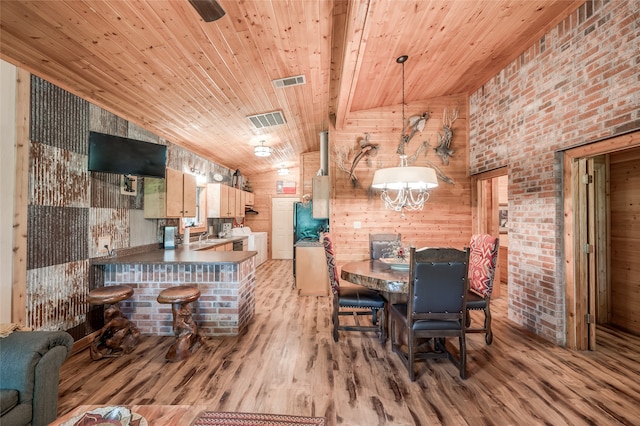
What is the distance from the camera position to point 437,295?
232cm

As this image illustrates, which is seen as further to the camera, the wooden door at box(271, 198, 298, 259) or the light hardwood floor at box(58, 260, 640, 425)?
the wooden door at box(271, 198, 298, 259)

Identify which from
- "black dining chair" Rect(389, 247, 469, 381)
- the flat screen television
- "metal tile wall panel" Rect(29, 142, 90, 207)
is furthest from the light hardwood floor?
the flat screen television

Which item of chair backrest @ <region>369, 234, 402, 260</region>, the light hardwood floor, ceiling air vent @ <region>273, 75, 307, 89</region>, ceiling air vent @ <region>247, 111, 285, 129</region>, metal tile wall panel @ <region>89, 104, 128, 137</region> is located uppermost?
ceiling air vent @ <region>273, 75, 307, 89</region>

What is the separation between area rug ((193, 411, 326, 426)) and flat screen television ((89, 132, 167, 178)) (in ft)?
8.49

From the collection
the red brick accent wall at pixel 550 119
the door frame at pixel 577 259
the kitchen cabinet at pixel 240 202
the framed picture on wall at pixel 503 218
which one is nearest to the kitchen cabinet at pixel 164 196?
the kitchen cabinet at pixel 240 202

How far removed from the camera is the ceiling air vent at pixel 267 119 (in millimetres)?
4461

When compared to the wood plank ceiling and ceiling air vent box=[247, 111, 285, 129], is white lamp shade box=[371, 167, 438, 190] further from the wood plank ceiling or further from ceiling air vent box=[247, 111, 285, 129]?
ceiling air vent box=[247, 111, 285, 129]

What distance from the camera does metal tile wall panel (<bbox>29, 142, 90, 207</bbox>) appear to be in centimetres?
246

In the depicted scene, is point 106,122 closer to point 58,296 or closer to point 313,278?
point 58,296

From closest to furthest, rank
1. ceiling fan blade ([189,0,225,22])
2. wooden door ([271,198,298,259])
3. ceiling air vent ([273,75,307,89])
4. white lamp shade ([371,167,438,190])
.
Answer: ceiling fan blade ([189,0,225,22]), white lamp shade ([371,167,438,190]), ceiling air vent ([273,75,307,89]), wooden door ([271,198,298,259])

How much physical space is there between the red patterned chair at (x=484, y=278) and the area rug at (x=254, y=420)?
1.75 m

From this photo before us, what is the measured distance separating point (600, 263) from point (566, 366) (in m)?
1.95

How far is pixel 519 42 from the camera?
3275 millimetres

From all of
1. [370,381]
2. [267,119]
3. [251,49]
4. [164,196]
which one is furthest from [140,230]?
[370,381]
